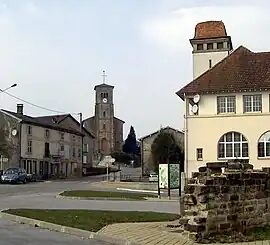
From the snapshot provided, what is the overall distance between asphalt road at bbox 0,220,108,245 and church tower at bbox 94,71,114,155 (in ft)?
384

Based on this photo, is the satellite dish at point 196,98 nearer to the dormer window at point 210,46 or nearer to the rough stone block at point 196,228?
the dormer window at point 210,46

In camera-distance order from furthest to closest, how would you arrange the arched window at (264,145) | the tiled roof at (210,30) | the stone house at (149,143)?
the stone house at (149,143)
the tiled roof at (210,30)
the arched window at (264,145)

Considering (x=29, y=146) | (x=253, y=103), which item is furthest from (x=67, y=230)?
(x=29, y=146)

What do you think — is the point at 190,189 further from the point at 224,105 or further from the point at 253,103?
the point at 224,105

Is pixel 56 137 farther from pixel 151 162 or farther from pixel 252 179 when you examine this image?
pixel 252 179

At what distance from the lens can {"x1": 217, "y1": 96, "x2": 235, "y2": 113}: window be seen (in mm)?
50438

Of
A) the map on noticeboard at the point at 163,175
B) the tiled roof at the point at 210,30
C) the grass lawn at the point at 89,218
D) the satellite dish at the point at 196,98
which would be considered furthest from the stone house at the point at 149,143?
the grass lawn at the point at 89,218

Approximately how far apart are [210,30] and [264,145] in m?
18.3

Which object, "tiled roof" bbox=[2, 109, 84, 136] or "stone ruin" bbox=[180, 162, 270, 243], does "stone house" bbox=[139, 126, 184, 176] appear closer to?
"tiled roof" bbox=[2, 109, 84, 136]

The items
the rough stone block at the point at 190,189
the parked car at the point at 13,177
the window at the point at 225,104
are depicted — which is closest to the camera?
the rough stone block at the point at 190,189

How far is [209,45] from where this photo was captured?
6206cm

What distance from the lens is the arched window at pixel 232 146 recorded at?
49719 millimetres

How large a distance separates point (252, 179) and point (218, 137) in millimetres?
35741

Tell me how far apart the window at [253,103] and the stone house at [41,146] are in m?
37.7
